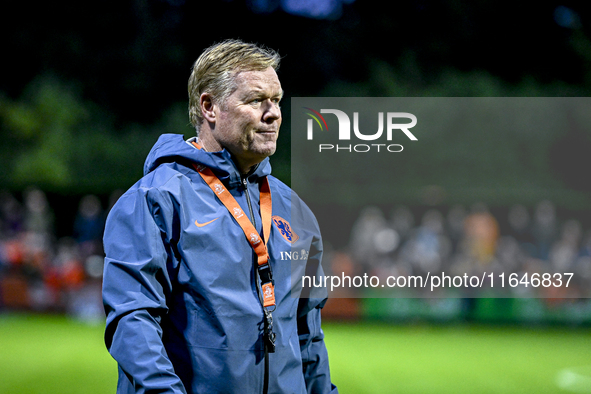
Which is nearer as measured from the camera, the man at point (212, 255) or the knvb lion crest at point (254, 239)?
the man at point (212, 255)

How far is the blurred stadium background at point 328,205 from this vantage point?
857 cm

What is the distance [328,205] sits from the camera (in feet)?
45.8

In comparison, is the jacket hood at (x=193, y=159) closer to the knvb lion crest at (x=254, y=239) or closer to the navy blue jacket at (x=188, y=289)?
the navy blue jacket at (x=188, y=289)

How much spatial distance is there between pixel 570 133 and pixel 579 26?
21.4ft

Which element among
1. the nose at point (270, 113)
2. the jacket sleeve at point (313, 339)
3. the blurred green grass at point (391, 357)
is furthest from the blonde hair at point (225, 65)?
the blurred green grass at point (391, 357)

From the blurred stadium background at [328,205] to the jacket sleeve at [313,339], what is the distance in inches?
187

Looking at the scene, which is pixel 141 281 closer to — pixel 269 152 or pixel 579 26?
pixel 269 152

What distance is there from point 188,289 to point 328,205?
12016 mm

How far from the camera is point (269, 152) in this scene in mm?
2176

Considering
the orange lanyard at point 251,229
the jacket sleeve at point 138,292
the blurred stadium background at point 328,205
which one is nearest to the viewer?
the jacket sleeve at point 138,292

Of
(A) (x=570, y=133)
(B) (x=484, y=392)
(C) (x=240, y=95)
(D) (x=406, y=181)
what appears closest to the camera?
(C) (x=240, y=95)

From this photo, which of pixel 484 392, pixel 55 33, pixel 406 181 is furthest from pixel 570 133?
pixel 55 33

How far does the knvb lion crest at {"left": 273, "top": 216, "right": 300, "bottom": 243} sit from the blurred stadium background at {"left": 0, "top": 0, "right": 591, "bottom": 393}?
5.00m

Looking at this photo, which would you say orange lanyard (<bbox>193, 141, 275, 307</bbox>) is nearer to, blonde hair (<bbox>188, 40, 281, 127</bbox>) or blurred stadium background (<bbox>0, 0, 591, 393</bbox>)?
blonde hair (<bbox>188, 40, 281, 127</bbox>)
